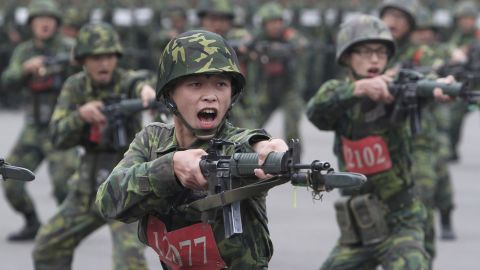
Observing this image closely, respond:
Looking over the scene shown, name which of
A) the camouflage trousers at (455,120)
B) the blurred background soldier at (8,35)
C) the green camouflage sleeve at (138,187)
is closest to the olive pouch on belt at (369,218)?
the green camouflage sleeve at (138,187)

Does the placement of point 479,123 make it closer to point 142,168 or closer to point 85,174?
point 85,174

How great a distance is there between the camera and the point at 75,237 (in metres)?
8.82

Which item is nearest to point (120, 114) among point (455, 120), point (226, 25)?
point (226, 25)

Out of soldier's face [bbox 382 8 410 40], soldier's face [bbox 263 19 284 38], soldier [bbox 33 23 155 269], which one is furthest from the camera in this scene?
soldier's face [bbox 263 19 284 38]

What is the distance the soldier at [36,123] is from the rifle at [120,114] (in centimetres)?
339

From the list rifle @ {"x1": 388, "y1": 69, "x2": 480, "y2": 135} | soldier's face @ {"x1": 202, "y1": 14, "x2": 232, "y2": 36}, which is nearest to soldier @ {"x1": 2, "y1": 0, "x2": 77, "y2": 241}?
soldier's face @ {"x1": 202, "y1": 14, "x2": 232, "y2": 36}

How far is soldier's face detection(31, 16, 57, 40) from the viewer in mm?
13305

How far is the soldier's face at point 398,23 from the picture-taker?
11070mm

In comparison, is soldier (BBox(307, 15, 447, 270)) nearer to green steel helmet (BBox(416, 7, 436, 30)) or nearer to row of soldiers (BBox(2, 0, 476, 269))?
row of soldiers (BBox(2, 0, 476, 269))

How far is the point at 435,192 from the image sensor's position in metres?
12.4

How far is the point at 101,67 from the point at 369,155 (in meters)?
1.90

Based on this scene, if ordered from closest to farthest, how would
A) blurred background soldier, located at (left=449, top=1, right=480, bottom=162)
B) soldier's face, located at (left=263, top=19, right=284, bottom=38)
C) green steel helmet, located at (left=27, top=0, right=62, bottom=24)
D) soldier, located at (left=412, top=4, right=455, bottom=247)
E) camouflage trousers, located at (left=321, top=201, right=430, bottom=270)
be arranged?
camouflage trousers, located at (left=321, top=201, right=430, bottom=270), soldier, located at (left=412, top=4, right=455, bottom=247), green steel helmet, located at (left=27, top=0, right=62, bottom=24), blurred background soldier, located at (left=449, top=1, right=480, bottom=162), soldier's face, located at (left=263, top=19, right=284, bottom=38)

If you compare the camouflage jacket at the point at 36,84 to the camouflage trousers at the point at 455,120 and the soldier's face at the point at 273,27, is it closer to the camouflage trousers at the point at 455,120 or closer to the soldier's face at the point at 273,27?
the soldier's face at the point at 273,27

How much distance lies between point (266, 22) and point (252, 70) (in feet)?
5.06
